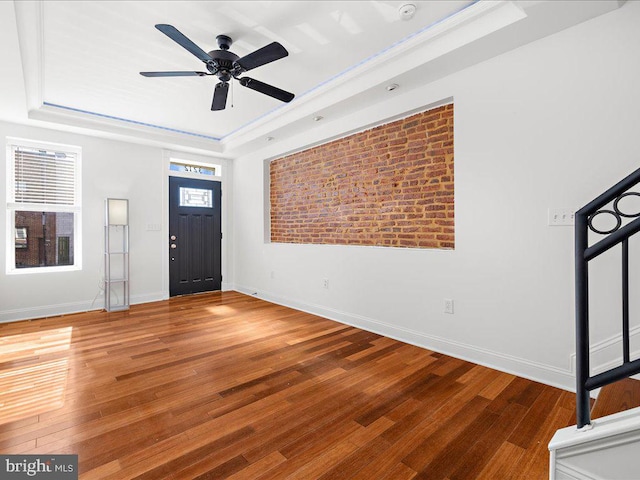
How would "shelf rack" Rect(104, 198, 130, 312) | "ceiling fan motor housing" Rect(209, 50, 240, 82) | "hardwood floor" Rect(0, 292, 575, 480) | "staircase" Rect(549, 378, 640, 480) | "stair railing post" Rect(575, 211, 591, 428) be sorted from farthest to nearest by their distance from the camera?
1. "shelf rack" Rect(104, 198, 130, 312)
2. "ceiling fan motor housing" Rect(209, 50, 240, 82)
3. "hardwood floor" Rect(0, 292, 575, 480)
4. "stair railing post" Rect(575, 211, 591, 428)
5. "staircase" Rect(549, 378, 640, 480)

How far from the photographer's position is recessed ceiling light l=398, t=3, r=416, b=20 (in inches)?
92.0

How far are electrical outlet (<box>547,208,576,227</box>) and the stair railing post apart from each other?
139 cm

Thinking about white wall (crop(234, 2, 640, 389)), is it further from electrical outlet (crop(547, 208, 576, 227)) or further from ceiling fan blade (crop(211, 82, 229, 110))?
ceiling fan blade (crop(211, 82, 229, 110))

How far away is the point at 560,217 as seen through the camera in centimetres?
238

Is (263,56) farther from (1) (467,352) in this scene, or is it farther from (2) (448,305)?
(1) (467,352)

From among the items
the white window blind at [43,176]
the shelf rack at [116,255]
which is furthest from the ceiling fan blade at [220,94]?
the white window blind at [43,176]

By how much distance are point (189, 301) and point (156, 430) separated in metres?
3.70

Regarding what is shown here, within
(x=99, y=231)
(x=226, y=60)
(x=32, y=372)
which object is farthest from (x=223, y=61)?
(x=99, y=231)

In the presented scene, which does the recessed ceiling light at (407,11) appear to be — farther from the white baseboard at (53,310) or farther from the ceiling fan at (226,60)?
the white baseboard at (53,310)

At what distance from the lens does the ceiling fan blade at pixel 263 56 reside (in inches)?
94.0

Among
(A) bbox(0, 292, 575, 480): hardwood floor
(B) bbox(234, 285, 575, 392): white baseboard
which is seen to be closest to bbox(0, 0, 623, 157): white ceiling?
(B) bbox(234, 285, 575, 392): white baseboard

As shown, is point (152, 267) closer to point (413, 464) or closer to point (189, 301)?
point (189, 301)

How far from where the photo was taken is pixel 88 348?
3.22 meters

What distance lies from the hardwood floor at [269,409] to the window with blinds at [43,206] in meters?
1.42
